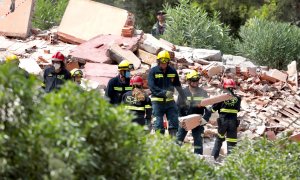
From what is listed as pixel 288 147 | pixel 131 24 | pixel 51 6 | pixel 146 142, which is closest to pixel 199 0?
pixel 51 6

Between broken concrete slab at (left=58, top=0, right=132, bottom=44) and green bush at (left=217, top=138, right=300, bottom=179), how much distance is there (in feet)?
Answer: 35.4

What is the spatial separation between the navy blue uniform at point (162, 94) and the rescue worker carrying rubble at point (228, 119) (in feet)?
2.52

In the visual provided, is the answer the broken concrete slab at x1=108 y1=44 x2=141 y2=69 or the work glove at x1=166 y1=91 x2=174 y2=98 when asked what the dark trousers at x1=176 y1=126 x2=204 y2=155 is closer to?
the work glove at x1=166 y1=91 x2=174 y2=98

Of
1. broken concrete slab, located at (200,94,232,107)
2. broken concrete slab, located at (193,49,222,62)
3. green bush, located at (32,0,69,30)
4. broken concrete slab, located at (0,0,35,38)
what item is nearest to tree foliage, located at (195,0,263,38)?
green bush, located at (32,0,69,30)

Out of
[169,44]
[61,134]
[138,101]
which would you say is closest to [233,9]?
[169,44]

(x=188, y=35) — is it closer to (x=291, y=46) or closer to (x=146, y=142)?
(x=291, y=46)

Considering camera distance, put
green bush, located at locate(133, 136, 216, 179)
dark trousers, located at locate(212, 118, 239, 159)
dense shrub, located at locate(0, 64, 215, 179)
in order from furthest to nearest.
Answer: dark trousers, located at locate(212, 118, 239, 159) < green bush, located at locate(133, 136, 216, 179) < dense shrub, located at locate(0, 64, 215, 179)

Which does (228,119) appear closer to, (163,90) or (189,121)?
(189,121)

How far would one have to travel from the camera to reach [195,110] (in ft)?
55.7

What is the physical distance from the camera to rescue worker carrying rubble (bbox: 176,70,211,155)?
16734mm

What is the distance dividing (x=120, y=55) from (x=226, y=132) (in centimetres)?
450

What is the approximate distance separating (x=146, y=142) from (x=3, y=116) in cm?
166

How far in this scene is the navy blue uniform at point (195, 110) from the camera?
659 inches

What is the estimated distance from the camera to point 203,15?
953 inches
